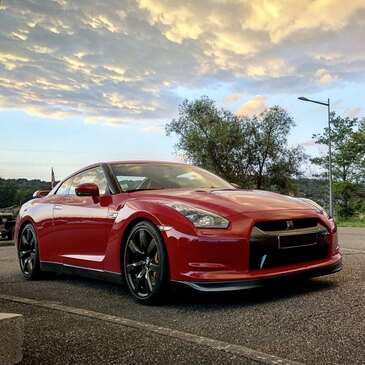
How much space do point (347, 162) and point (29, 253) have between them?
45896 mm

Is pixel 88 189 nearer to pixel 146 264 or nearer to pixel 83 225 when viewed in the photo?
pixel 83 225

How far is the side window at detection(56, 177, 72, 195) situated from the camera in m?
6.20

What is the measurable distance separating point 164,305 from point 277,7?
8258 mm

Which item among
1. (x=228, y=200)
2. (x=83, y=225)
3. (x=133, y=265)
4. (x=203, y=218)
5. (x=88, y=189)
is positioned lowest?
(x=133, y=265)

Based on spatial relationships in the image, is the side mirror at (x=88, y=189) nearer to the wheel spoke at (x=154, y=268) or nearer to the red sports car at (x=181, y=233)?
the red sports car at (x=181, y=233)

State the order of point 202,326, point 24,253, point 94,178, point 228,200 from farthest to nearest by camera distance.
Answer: point 24,253 < point 94,178 < point 228,200 < point 202,326

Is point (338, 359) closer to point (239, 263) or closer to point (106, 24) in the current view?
point (239, 263)

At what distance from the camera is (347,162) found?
48.7m

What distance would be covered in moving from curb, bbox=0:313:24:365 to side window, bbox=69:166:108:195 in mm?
2626

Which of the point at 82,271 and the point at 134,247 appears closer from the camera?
the point at 134,247

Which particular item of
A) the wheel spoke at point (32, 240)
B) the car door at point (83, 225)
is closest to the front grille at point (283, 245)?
the car door at point (83, 225)

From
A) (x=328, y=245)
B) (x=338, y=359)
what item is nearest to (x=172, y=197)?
(x=328, y=245)

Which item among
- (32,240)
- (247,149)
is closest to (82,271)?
(32,240)

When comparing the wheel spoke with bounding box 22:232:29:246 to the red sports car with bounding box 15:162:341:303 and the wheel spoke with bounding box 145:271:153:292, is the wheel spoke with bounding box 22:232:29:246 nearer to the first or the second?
the red sports car with bounding box 15:162:341:303
